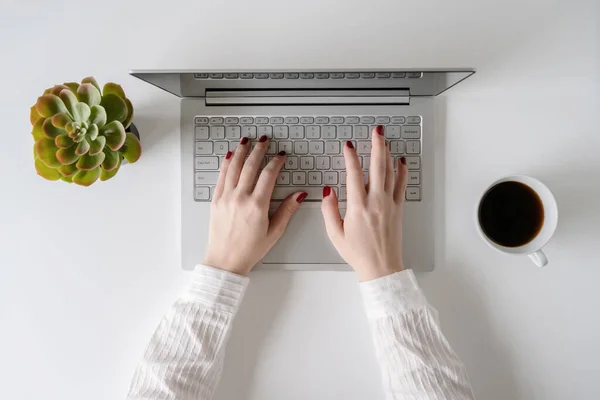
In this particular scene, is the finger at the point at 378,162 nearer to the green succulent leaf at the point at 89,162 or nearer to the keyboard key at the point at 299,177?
the keyboard key at the point at 299,177

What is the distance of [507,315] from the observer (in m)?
0.75

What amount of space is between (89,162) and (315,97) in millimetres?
385

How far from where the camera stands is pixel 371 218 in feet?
2.30

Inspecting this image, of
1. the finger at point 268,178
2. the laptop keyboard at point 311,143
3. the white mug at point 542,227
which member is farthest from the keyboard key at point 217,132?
the white mug at point 542,227

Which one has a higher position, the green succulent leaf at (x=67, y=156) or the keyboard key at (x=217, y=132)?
the keyboard key at (x=217, y=132)

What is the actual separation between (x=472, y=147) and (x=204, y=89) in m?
0.50

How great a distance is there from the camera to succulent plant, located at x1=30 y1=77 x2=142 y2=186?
2.05 ft

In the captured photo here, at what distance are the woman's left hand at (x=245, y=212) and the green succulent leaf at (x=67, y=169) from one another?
0.74 ft

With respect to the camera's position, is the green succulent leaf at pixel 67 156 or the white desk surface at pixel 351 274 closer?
the green succulent leaf at pixel 67 156

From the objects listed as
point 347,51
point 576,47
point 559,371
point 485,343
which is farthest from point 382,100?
point 559,371

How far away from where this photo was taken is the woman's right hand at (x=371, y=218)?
70 centimetres

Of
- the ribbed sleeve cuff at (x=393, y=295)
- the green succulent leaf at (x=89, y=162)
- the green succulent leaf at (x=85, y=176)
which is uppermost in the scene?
the green succulent leaf at (x=89, y=162)

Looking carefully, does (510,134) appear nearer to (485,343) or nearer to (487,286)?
(487,286)

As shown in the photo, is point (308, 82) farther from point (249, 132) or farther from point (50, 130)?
point (50, 130)
